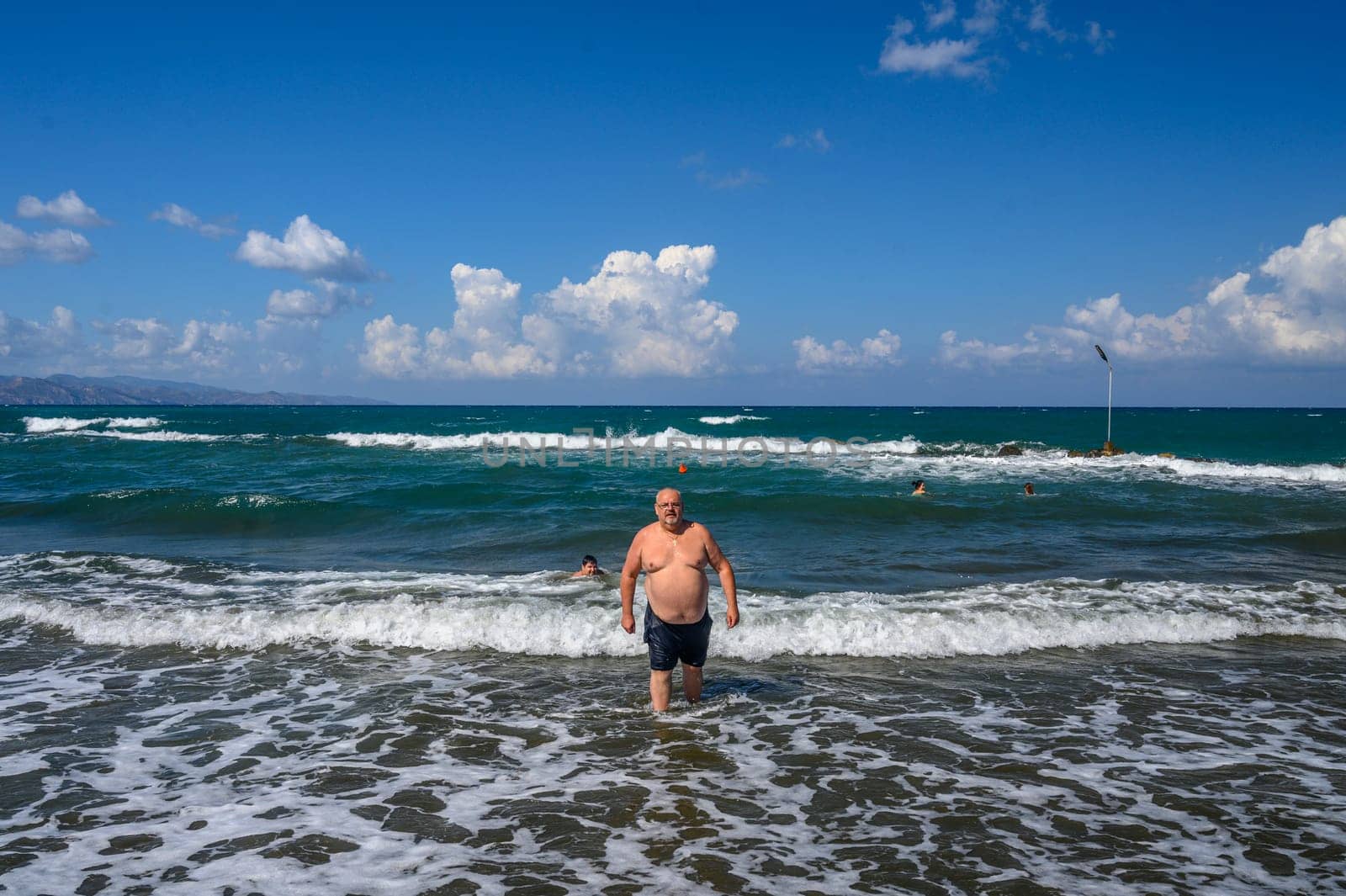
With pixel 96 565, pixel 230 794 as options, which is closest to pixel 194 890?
pixel 230 794

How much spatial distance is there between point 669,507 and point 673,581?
0.60 m

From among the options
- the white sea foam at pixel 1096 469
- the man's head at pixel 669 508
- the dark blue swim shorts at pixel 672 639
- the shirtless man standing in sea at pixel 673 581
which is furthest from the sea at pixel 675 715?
the white sea foam at pixel 1096 469

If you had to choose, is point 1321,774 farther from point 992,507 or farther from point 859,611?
point 992,507

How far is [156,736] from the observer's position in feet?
21.2

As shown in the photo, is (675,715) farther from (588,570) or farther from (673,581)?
(588,570)

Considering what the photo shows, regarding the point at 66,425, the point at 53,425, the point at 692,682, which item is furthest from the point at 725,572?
the point at 53,425

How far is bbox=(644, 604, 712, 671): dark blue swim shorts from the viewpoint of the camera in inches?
259

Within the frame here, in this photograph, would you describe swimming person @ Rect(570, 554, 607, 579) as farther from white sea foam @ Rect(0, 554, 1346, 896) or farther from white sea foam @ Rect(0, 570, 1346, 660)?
white sea foam @ Rect(0, 554, 1346, 896)

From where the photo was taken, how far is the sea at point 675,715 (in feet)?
15.1

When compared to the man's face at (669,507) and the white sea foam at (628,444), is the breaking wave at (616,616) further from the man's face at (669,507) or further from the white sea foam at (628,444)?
the white sea foam at (628,444)

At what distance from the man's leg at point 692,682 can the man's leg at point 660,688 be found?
0.75 feet

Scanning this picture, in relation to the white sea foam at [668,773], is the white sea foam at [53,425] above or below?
above

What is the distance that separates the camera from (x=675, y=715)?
22.5 ft

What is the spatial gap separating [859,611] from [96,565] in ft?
40.1
